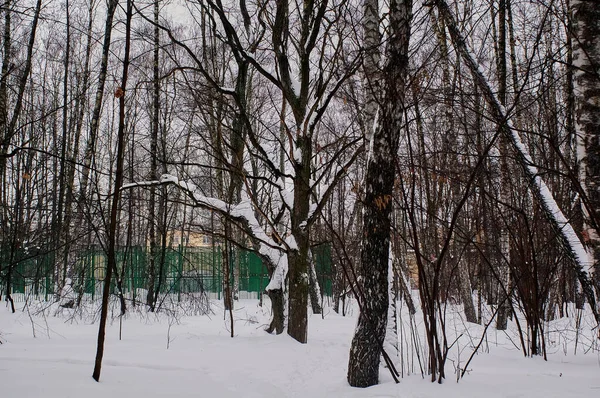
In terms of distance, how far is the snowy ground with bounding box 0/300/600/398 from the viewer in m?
3.22

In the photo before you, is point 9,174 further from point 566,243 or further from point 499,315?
point 566,243

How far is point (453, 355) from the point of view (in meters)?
5.53

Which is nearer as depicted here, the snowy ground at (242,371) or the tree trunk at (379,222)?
the snowy ground at (242,371)

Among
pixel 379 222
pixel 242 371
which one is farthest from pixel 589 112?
pixel 242 371

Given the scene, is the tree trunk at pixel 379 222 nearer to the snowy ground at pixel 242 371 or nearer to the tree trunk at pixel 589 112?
the snowy ground at pixel 242 371

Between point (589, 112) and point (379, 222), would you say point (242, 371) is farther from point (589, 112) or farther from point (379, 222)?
point (589, 112)

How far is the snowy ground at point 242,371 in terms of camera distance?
322 cm

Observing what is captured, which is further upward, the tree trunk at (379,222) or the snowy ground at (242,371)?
the tree trunk at (379,222)

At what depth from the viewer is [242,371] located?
15.5 ft

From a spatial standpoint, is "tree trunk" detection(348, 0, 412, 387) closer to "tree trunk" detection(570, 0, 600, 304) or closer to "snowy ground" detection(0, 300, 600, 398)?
"snowy ground" detection(0, 300, 600, 398)

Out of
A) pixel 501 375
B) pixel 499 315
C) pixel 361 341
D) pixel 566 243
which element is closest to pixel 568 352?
pixel 566 243

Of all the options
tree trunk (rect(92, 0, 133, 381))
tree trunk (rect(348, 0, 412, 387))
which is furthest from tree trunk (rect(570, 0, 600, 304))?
tree trunk (rect(92, 0, 133, 381))

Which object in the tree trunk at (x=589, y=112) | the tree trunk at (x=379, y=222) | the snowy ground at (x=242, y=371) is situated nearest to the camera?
the snowy ground at (x=242, y=371)

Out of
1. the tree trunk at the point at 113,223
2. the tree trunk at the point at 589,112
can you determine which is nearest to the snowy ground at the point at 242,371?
the tree trunk at the point at 113,223
